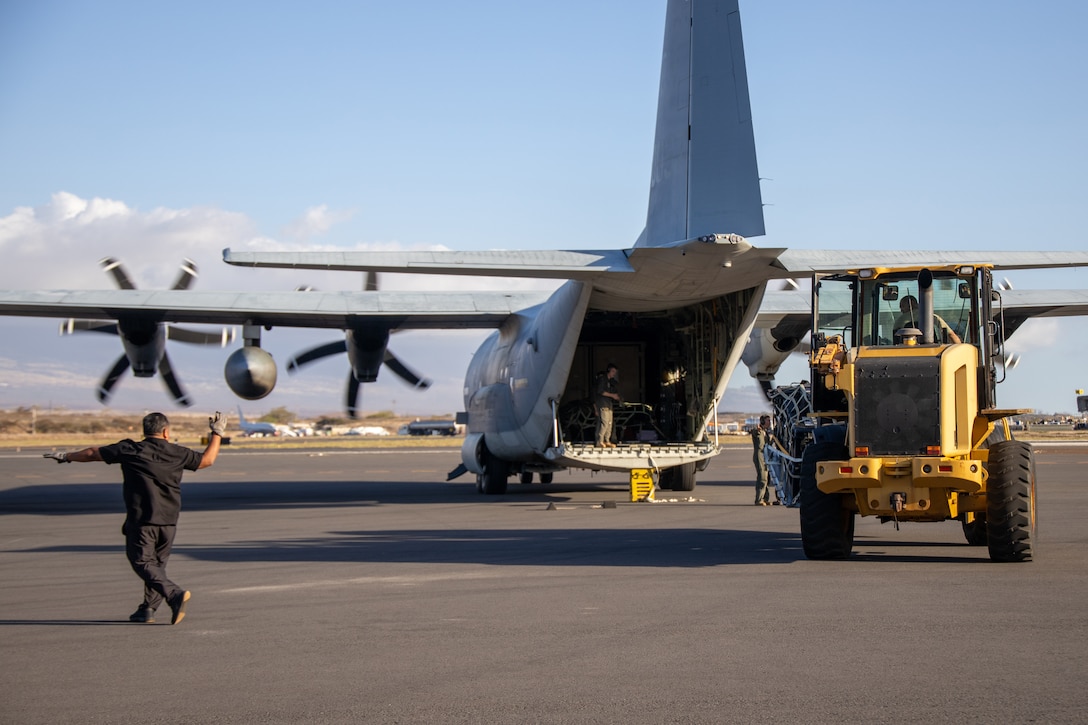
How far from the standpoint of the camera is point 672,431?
21703mm

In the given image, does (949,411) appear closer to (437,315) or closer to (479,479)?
(437,315)

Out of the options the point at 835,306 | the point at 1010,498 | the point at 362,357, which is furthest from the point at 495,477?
the point at 1010,498

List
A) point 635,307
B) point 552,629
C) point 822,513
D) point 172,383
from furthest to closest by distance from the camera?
1. point 172,383
2. point 635,307
3. point 822,513
4. point 552,629

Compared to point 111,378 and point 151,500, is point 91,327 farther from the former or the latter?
point 151,500

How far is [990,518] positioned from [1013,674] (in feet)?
15.0

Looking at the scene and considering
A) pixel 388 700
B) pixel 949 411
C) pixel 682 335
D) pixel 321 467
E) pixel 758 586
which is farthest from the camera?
pixel 321 467

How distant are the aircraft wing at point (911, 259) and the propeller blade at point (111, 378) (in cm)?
1752

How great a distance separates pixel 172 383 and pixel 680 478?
12.3m

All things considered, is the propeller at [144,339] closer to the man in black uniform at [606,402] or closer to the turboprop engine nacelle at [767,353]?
the man in black uniform at [606,402]

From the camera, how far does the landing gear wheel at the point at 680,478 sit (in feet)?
72.2

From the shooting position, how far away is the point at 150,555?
782 cm

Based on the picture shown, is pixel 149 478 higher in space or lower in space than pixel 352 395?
lower

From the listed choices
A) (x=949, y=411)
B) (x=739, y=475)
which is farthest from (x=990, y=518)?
(x=739, y=475)

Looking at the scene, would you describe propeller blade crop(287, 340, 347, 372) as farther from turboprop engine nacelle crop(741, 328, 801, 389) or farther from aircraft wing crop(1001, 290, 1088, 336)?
aircraft wing crop(1001, 290, 1088, 336)
